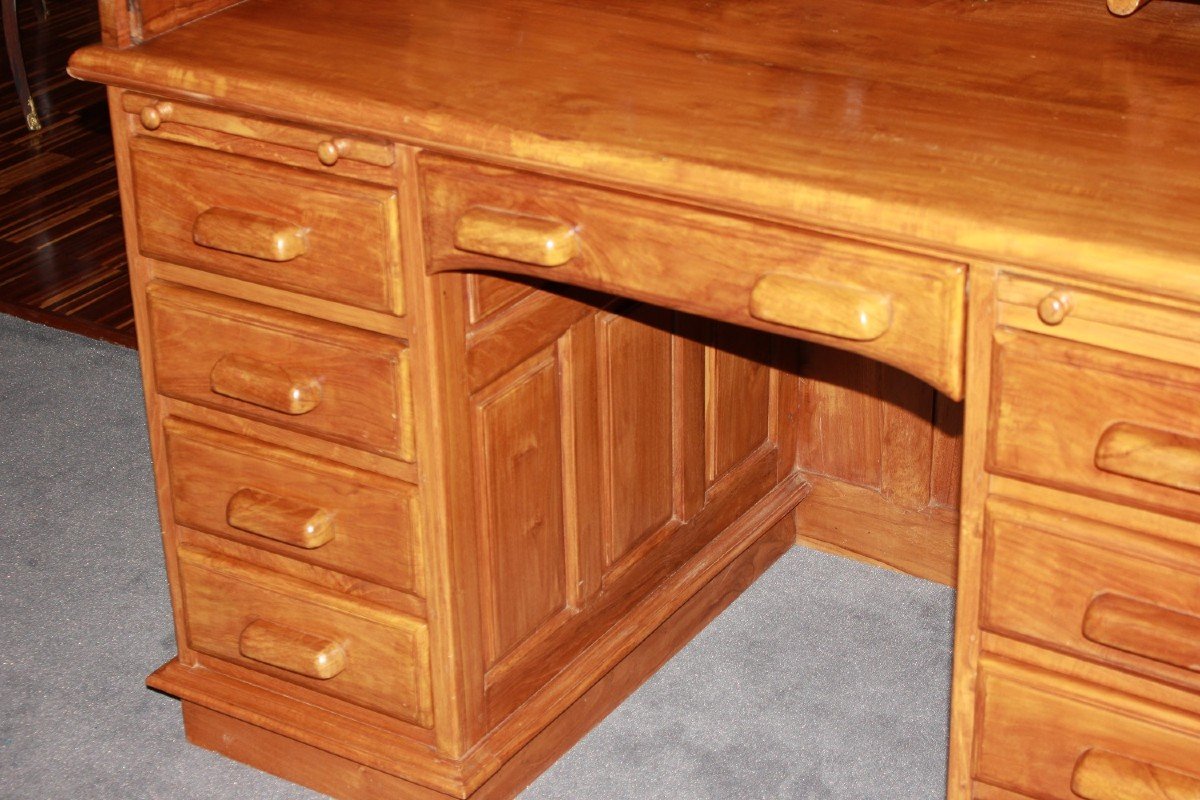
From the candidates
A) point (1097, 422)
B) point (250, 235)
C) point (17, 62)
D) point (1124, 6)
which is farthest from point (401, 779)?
point (17, 62)

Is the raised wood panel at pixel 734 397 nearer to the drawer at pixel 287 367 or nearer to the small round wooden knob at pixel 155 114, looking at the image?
the drawer at pixel 287 367

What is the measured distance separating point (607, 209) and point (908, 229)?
1.05ft

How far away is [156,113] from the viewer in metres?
1.89

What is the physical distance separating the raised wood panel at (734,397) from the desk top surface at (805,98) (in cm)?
59

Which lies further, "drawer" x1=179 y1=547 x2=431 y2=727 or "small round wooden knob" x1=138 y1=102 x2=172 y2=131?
"drawer" x1=179 y1=547 x2=431 y2=727

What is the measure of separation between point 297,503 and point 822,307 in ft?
2.55

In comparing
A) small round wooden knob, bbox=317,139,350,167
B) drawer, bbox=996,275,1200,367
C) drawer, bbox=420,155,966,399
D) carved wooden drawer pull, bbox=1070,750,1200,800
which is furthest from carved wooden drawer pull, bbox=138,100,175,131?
carved wooden drawer pull, bbox=1070,750,1200,800

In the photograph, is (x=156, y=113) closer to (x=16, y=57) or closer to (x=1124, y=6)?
(x=1124, y=6)

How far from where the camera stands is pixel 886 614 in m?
2.55

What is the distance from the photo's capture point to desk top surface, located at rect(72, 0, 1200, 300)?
4.72 ft

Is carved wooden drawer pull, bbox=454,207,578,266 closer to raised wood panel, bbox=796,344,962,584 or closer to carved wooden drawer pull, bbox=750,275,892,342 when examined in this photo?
carved wooden drawer pull, bbox=750,275,892,342

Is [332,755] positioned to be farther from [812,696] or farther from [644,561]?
[812,696]

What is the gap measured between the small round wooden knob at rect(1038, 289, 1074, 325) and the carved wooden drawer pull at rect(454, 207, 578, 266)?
0.47 meters

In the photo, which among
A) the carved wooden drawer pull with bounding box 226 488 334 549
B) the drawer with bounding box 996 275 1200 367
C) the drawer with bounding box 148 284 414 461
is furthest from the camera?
the carved wooden drawer pull with bounding box 226 488 334 549
